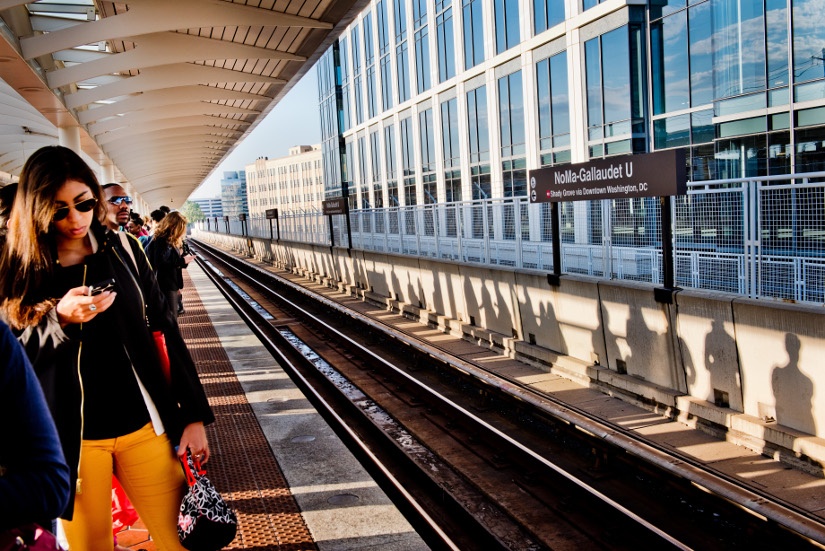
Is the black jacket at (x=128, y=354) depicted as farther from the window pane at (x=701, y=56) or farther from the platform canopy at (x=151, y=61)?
A: the window pane at (x=701, y=56)

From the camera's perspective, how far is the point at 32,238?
266 cm

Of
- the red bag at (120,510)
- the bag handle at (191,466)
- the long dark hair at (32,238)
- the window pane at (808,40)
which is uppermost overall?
the window pane at (808,40)

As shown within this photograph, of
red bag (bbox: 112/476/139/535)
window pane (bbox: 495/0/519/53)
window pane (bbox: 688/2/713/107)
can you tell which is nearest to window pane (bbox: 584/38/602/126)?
window pane (bbox: 688/2/713/107)

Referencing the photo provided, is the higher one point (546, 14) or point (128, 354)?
point (546, 14)

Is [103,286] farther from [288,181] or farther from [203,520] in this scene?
[288,181]

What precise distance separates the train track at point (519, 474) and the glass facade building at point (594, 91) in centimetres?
294

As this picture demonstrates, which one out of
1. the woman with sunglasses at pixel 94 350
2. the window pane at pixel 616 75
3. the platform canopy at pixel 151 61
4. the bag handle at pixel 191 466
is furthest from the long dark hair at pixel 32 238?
the window pane at pixel 616 75

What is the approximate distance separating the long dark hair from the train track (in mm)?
3906

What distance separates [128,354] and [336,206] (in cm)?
2280

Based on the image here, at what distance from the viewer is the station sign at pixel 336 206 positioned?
2491cm

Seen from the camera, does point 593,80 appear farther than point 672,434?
Yes

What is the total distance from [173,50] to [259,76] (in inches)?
128

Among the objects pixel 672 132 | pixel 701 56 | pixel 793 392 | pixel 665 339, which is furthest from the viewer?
pixel 672 132

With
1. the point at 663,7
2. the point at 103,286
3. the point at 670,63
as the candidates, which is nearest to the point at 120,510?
the point at 103,286
